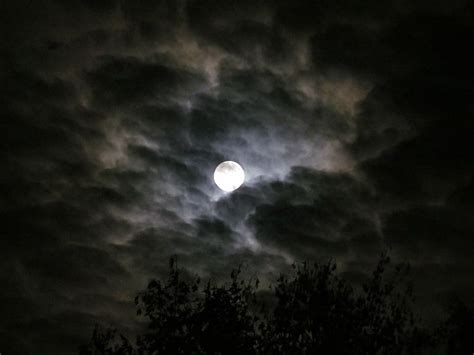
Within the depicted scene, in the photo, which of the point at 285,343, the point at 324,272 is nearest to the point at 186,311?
the point at 285,343

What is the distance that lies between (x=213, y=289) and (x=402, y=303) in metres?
10.6

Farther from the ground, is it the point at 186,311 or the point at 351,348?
the point at 186,311

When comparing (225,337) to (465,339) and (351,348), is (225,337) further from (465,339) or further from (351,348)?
(465,339)

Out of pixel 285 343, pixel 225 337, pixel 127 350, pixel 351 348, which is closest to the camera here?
pixel 351 348

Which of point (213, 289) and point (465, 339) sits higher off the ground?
point (213, 289)

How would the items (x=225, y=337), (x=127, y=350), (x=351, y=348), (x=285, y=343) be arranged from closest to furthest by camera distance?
1. (x=351, y=348)
2. (x=285, y=343)
3. (x=225, y=337)
4. (x=127, y=350)

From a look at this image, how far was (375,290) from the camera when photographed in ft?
79.4

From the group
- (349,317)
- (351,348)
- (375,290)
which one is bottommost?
(351,348)

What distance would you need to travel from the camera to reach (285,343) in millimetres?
23203

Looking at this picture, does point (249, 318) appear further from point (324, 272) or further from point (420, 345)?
point (420, 345)

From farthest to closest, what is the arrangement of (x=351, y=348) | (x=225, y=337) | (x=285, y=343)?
(x=225, y=337)
(x=285, y=343)
(x=351, y=348)

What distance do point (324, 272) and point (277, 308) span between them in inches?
128

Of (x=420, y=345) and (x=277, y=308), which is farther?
(x=277, y=308)

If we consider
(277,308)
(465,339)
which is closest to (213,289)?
(277,308)
